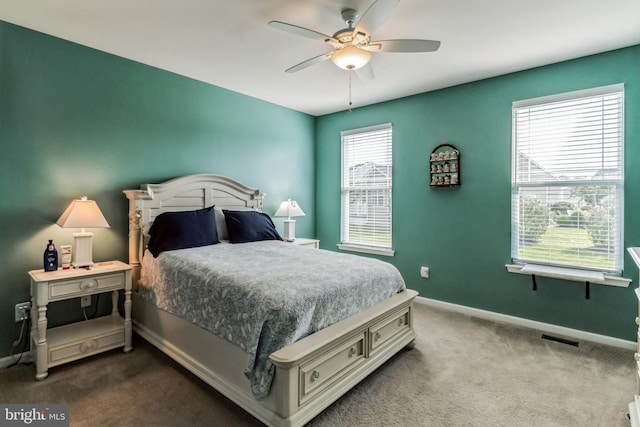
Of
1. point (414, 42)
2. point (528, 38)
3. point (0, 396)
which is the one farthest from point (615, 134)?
point (0, 396)

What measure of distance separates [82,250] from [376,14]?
2736 mm

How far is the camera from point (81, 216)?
8.12 ft

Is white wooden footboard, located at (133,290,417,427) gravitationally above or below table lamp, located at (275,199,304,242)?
below

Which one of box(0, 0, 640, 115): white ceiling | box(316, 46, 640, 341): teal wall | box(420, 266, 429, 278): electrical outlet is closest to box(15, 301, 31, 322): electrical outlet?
box(0, 0, 640, 115): white ceiling

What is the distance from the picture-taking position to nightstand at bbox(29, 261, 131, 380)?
7.41 ft

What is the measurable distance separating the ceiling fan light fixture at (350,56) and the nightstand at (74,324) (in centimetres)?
233

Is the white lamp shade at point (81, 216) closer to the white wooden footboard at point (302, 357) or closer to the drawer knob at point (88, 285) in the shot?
the drawer knob at point (88, 285)

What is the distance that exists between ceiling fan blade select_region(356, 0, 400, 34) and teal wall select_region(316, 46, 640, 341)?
206 cm

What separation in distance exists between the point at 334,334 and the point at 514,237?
8.01 feet

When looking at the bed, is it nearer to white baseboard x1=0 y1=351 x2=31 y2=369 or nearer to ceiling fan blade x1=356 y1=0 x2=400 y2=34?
white baseboard x1=0 y1=351 x2=31 y2=369

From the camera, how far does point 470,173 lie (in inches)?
142

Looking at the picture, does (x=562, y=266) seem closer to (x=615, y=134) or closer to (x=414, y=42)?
(x=615, y=134)

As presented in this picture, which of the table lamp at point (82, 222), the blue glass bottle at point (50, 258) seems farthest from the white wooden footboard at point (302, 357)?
the blue glass bottle at point (50, 258)

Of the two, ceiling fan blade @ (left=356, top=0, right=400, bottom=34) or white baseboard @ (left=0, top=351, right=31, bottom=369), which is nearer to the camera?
ceiling fan blade @ (left=356, top=0, right=400, bottom=34)
